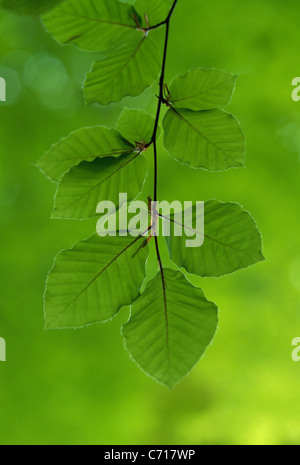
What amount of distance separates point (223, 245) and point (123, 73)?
0.29 meters

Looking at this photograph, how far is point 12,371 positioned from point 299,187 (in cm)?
303

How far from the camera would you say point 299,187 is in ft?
13.0

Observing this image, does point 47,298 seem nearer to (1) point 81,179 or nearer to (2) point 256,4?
(1) point 81,179

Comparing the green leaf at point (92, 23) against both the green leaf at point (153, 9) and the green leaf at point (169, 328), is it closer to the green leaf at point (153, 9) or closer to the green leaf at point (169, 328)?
the green leaf at point (153, 9)

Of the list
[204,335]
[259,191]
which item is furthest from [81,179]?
[259,191]

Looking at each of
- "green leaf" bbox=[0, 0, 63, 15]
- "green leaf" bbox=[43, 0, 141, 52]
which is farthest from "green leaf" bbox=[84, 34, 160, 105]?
"green leaf" bbox=[0, 0, 63, 15]

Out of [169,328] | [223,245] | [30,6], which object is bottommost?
[169,328]

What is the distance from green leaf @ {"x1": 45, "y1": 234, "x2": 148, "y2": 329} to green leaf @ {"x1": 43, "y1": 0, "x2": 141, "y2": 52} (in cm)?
28

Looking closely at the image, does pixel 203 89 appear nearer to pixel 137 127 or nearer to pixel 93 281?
pixel 137 127

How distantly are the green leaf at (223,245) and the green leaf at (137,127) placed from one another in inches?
6.1

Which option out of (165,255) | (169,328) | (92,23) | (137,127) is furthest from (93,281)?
(165,255)

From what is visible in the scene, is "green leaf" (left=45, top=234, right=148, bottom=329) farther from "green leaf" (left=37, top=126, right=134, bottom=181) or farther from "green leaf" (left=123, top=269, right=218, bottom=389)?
"green leaf" (left=37, top=126, right=134, bottom=181)

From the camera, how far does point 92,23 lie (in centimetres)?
63

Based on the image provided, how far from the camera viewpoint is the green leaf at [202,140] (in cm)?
69
